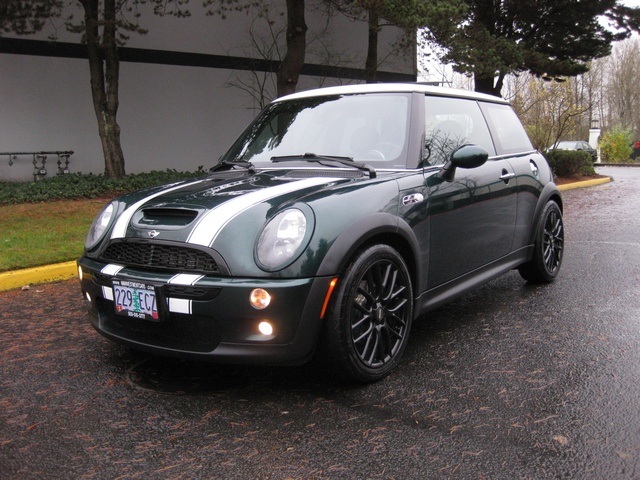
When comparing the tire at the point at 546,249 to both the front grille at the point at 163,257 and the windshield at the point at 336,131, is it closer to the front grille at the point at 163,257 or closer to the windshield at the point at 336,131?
the windshield at the point at 336,131

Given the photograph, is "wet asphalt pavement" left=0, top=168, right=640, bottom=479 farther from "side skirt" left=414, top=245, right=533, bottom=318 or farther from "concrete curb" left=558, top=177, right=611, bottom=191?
"concrete curb" left=558, top=177, right=611, bottom=191

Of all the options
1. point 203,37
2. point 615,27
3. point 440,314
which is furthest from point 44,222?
point 615,27

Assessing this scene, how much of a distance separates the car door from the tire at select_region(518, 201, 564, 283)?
58 cm

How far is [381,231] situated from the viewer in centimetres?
323

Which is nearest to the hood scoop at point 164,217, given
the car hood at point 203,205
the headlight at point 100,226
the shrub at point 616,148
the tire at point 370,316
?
the car hood at point 203,205

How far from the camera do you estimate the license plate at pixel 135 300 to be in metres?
2.98

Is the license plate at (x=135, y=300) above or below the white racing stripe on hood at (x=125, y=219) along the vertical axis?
below

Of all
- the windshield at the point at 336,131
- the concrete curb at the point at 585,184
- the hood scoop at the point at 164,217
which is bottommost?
the concrete curb at the point at 585,184

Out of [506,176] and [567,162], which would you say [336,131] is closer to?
[506,176]

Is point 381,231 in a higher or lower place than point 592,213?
higher

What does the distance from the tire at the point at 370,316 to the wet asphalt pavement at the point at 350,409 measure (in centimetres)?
15

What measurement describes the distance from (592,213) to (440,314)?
23.7 feet

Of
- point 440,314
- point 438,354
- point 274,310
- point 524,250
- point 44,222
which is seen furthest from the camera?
point 44,222

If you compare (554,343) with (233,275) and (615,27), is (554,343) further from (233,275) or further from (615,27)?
(615,27)
